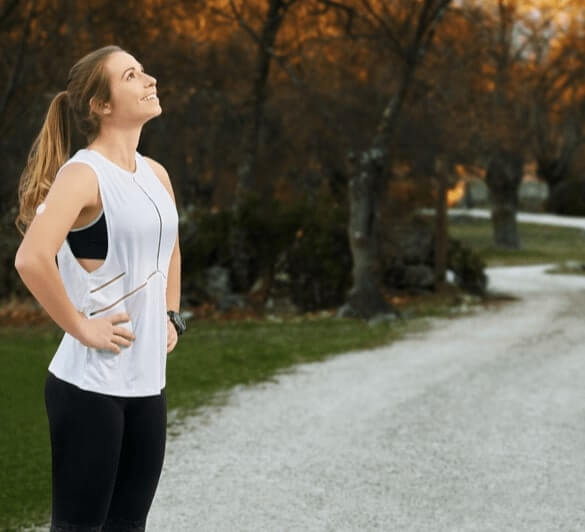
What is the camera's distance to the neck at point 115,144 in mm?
3086

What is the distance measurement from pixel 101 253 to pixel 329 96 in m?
22.5

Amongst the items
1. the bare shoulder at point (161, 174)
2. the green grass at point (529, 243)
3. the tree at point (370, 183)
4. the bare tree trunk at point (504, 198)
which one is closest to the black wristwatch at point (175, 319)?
the bare shoulder at point (161, 174)

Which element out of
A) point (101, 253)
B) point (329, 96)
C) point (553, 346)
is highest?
point (329, 96)

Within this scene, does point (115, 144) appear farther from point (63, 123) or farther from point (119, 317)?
point (119, 317)

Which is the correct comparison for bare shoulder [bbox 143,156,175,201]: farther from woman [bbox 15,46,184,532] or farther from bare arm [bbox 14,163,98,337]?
bare arm [bbox 14,163,98,337]

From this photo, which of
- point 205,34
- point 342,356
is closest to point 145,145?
point 205,34

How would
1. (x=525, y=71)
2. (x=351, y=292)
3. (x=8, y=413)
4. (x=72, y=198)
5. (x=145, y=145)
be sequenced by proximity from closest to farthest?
(x=72, y=198) < (x=8, y=413) < (x=351, y=292) < (x=145, y=145) < (x=525, y=71)

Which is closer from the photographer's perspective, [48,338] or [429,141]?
[48,338]

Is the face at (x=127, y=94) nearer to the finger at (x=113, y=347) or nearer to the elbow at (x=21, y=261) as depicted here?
the elbow at (x=21, y=261)

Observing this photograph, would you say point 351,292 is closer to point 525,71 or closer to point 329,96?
point 329,96

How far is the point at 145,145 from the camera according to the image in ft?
76.3

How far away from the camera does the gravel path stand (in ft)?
19.4

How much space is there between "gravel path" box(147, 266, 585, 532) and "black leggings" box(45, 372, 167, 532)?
2598mm

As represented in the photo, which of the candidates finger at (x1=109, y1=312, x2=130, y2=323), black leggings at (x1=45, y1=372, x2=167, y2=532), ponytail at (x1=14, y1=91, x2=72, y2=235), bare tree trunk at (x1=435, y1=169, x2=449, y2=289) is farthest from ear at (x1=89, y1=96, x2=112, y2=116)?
bare tree trunk at (x1=435, y1=169, x2=449, y2=289)
